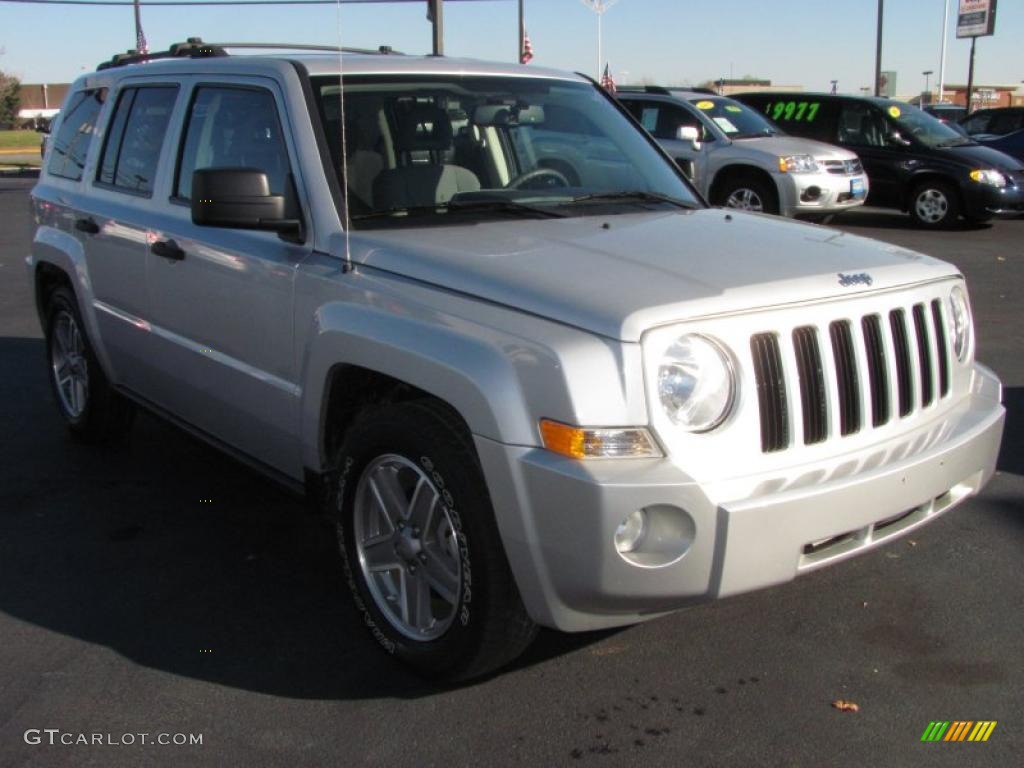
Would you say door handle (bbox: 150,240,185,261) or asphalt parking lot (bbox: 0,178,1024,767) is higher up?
door handle (bbox: 150,240,185,261)

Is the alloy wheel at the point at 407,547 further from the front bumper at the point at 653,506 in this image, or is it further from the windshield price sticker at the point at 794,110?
the windshield price sticker at the point at 794,110

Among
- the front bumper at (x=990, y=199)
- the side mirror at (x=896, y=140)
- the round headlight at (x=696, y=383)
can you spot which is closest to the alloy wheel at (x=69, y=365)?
the round headlight at (x=696, y=383)

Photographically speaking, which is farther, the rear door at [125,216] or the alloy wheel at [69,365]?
the alloy wheel at [69,365]

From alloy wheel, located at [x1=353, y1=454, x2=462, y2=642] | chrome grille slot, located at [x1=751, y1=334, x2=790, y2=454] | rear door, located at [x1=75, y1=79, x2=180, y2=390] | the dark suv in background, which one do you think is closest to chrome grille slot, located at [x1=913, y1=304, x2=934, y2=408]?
chrome grille slot, located at [x1=751, y1=334, x2=790, y2=454]

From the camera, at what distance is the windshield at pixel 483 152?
3945 mm

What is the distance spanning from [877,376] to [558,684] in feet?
4.32

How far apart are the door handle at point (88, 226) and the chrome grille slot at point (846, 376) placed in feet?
11.3

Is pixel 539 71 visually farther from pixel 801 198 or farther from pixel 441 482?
pixel 801 198

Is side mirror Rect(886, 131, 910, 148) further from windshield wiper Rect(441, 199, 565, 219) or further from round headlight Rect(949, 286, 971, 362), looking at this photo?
windshield wiper Rect(441, 199, 565, 219)

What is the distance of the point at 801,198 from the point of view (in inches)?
551

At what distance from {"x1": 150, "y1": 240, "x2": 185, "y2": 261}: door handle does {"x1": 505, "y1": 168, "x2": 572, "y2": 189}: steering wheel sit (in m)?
1.31

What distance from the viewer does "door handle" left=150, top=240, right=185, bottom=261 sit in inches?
173

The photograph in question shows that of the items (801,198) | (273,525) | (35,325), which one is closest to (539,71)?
(273,525)

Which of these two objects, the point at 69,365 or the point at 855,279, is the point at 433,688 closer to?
the point at 855,279
